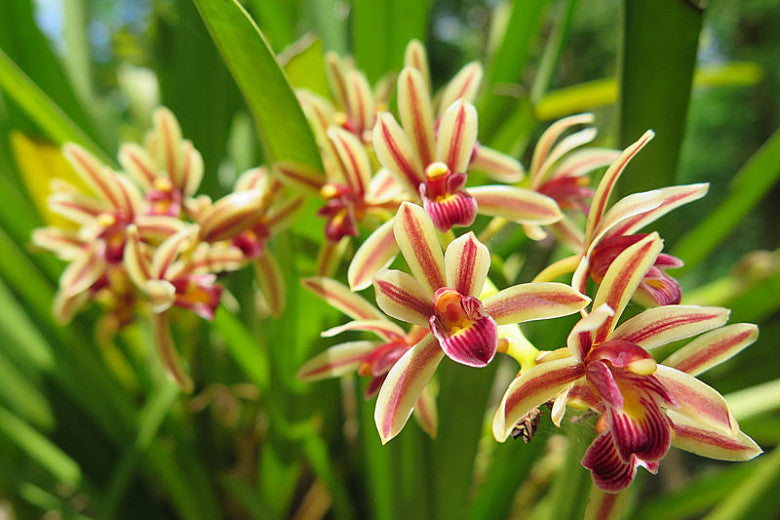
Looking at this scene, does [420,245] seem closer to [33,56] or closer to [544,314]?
[544,314]

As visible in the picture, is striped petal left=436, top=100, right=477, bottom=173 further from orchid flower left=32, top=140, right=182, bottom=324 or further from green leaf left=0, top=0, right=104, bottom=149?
green leaf left=0, top=0, right=104, bottom=149

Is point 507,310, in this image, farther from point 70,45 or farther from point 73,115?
point 70,45

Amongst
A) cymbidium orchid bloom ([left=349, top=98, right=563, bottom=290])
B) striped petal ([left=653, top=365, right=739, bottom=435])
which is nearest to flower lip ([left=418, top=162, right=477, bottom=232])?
cymbidium orchid bloom ([left=349, top=98, right=563, bottom=290])

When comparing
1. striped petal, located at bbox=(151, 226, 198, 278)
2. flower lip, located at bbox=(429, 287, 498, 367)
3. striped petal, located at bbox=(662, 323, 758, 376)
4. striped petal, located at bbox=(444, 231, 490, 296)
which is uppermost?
striped petal, located at bbox=(151, 226, 198, 278)

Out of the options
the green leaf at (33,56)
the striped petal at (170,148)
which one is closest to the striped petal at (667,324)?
the striped petal at (170,148)

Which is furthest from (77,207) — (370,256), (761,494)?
(761,494)

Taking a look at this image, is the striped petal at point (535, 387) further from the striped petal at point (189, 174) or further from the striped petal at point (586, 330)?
the striped petal at point (189, 174)
